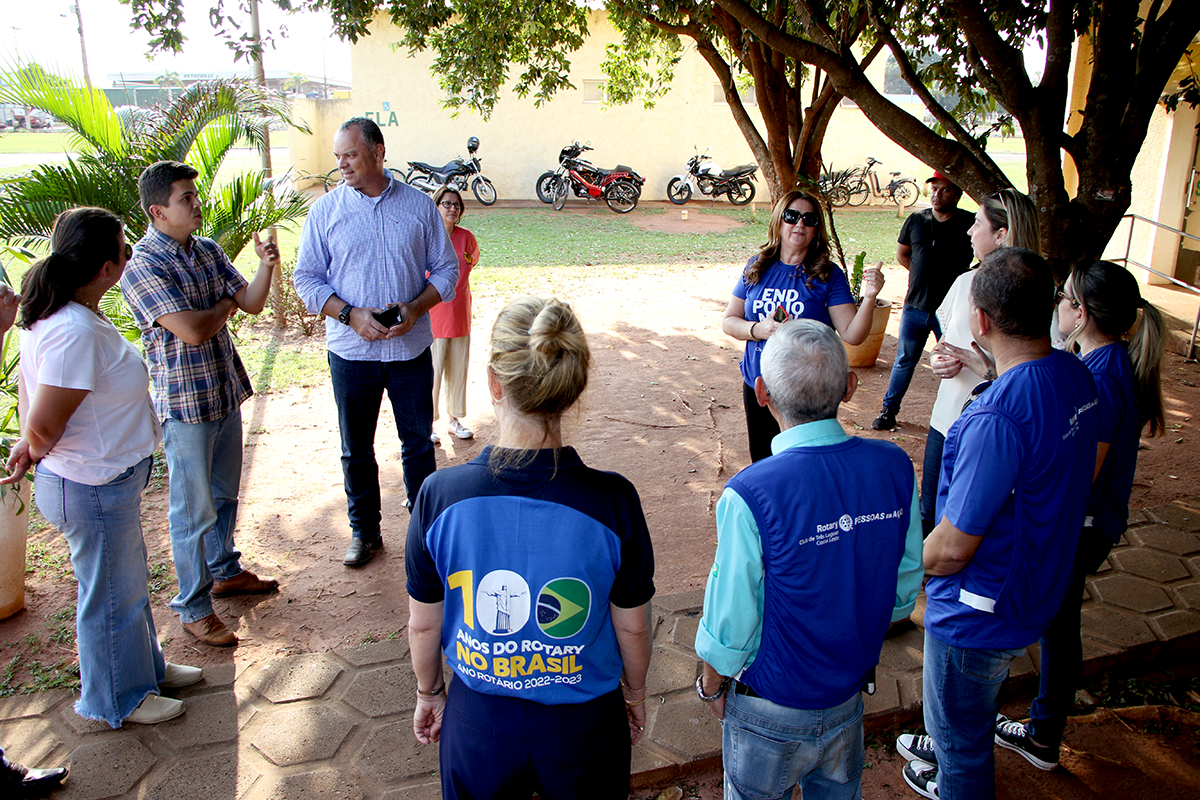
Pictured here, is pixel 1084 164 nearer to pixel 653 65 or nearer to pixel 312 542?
pixel 312 542

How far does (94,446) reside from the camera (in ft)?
8.89

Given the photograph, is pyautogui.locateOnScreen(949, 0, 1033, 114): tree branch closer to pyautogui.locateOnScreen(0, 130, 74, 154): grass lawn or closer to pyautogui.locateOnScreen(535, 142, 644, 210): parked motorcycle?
pyautogui.locateOnScreen(535, 142, 644, 210): parked motorcycle

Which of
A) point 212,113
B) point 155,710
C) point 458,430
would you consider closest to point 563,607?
point 155,710

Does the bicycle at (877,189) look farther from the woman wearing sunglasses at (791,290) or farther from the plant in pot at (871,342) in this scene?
the woman wearing sunglasses at (791,290)

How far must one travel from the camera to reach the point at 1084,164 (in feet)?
13.4

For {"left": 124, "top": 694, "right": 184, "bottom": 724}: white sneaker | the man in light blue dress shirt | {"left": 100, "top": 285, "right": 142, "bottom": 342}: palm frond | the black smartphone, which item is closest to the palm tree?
{"left": 100, "top": 285, "right": 142, "bottom": 342}: palm frond

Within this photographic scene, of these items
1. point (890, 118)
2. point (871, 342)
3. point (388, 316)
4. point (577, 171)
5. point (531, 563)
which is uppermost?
point (577, 171)

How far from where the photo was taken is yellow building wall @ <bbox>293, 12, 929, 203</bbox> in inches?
742

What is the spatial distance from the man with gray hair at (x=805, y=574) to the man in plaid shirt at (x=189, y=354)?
97.7 inches

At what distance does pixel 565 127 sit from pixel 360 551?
17.4 metres

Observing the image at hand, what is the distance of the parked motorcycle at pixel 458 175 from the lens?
17984 mm

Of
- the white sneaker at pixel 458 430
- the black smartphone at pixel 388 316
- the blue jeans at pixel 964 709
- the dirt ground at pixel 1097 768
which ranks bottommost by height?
the dirt ground at pixel 1097 768

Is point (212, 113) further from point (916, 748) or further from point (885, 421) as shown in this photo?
point (916, 748)

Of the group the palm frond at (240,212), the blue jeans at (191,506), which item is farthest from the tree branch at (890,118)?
the blue jeans at (191,506)
